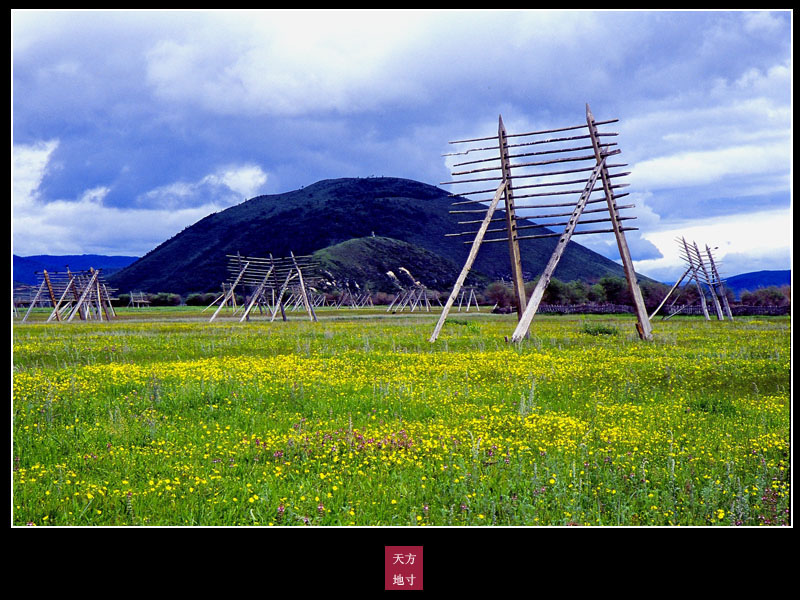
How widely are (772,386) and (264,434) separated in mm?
7880

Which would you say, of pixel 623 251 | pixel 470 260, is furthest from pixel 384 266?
pixel 623 251

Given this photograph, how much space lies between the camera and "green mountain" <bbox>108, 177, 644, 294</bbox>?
100 m

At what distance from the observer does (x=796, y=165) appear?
5324 millimetres

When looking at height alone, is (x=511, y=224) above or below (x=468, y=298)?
above

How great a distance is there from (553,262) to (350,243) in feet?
344

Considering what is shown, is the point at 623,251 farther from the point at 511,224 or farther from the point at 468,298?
the point at 468,298

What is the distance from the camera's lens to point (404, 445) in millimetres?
5875

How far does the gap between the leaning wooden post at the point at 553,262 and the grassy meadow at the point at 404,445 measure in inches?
190

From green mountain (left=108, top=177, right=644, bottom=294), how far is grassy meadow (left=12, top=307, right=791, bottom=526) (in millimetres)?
80262

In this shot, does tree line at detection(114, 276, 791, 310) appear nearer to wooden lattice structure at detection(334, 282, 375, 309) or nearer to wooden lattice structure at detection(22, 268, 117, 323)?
wooden lattice structure at detection(22, 268, 117, 323)

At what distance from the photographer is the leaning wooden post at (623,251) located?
55.1 feet

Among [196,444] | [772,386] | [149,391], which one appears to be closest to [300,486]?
[196,444]

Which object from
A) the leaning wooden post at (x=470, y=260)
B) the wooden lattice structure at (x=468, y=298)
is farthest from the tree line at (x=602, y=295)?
the leaning wooden post at (x=470, y=260)
